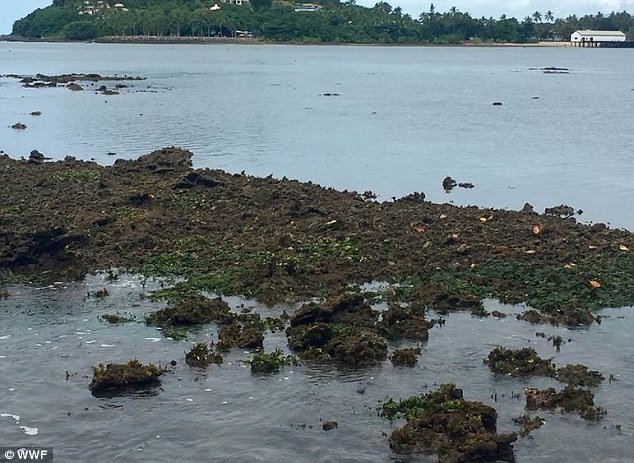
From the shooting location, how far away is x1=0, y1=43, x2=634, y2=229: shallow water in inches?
1695

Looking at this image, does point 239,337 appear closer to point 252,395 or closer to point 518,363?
point 252,395

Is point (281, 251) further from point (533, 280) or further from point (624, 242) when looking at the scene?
point (624, 242)

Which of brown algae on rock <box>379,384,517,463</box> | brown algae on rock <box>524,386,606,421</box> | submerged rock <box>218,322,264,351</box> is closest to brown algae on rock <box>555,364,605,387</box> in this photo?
brown algae on rock <box>524,386,606,421</box>

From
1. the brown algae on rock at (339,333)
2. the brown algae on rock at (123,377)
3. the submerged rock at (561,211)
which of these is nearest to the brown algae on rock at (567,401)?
the brown algae on rock at (339,333)

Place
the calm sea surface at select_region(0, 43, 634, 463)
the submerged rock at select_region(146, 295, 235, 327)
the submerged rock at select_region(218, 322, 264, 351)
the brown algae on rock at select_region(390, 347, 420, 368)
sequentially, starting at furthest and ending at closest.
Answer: the submerged rock at select_region(146, 295, 235, 327)
the submerged rock at select_region(218, 322, 264, 351)
the brown algae on rock at select_region(390, 347, 420, 368)
the calm sea surface at select_region(0, 43, 634, 463)

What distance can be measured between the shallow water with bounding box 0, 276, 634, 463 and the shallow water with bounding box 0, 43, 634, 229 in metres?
13.8

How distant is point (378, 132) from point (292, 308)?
145 ft

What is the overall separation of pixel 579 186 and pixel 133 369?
92.5ft

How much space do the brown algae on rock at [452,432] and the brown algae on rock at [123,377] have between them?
4554 mm

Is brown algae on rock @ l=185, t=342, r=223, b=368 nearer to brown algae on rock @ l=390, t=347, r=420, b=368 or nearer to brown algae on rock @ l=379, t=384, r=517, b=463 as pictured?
brown algae on rock @ l=390, t=347, r=420, b=368

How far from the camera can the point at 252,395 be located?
58.7 ft

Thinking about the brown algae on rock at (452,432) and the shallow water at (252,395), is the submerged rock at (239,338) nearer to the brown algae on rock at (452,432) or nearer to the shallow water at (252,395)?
the shallow water at (252,395)

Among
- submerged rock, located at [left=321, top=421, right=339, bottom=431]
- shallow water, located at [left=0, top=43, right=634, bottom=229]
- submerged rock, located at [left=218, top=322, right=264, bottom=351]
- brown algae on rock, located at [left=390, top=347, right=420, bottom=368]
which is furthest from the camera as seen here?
shallow water, located at [left=0, top=43, right=634, bottom=229]

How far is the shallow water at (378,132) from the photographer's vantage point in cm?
4306
